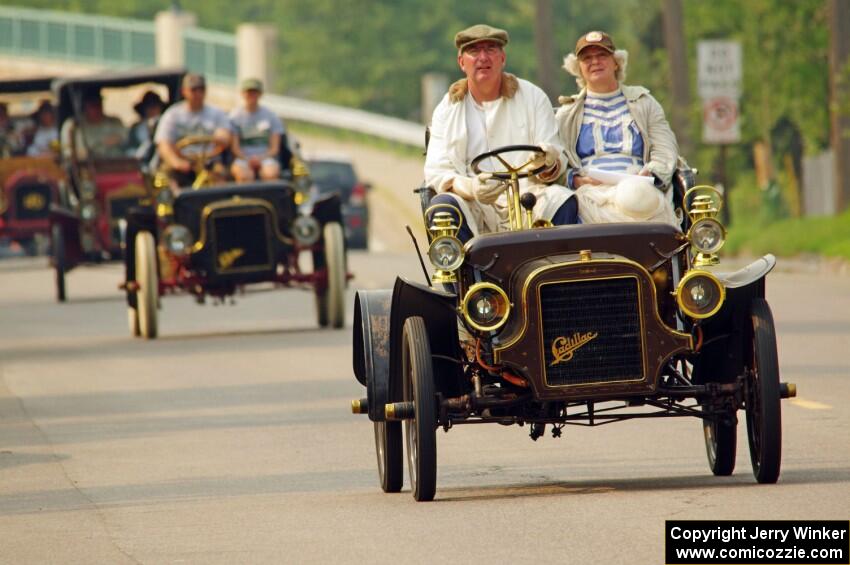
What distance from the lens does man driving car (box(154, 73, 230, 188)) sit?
2059cm

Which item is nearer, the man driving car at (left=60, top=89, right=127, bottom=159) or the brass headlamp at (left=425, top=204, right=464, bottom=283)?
the brass headlamp at (left=425, top=204, right=464, bottom=283)

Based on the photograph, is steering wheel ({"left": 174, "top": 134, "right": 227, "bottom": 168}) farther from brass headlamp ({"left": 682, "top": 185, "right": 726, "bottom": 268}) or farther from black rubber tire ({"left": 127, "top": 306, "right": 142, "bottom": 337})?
brass headlamp ({"left": 682, "top": 185, "right": 726, "bottom": 268})

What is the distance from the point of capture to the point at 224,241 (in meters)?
20.2

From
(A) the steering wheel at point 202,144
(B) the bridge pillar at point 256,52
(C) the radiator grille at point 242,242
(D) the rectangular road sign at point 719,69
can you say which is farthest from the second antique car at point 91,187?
(B) the bridge pillar at point 256,52

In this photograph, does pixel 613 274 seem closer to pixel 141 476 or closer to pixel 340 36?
pixel 141 476

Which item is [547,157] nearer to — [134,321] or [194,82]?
[194,82]

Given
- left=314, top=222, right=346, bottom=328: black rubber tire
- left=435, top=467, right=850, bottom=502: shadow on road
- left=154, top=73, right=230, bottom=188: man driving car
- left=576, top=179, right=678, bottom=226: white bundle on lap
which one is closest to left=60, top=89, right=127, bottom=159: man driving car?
left=154, top=73, right=230, bottom=188: man driving car

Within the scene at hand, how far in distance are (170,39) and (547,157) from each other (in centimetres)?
5641

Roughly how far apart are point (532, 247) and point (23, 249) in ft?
119

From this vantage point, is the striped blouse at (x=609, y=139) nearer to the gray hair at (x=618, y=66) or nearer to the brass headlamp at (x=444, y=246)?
the gray hair at (x=618, y=66)

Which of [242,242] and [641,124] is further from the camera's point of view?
[242,242]

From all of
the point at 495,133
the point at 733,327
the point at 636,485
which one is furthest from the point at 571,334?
the point at 495,133

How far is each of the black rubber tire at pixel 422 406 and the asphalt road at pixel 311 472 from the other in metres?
0.14

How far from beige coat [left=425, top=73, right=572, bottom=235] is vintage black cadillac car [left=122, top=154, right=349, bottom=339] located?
9393 millimetres
